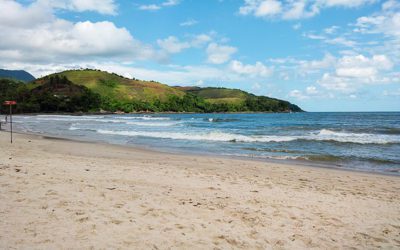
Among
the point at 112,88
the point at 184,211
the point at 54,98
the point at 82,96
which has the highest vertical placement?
the point at 112,88

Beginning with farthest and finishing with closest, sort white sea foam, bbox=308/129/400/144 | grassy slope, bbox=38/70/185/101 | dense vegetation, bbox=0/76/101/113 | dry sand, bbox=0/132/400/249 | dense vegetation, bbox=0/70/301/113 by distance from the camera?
grassy slope, bbox=38/70/185/101 < dense vegetation, bbox=0/70/301/113 < dense vegetation, bbox=0/76/101/113 < white sea foam, bbox=308/129/400/144 < dry sand, bbox=0/132/400/249

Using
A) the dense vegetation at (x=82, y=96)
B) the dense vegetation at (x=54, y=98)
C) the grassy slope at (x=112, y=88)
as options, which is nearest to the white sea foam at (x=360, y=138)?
the dense vegetation at (x=54, y=98)

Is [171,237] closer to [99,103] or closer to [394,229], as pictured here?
[394,229]

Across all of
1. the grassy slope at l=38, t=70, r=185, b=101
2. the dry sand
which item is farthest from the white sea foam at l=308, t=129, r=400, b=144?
the grassy slope at l=38, t=70, r=185, b=101

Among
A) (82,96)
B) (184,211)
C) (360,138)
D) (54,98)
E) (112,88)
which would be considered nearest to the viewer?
(184,211)

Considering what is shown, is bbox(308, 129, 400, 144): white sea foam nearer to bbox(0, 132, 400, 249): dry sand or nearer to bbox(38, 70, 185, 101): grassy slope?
bbox(0, 132, 400, 249): dry sand

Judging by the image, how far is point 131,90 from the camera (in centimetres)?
19212

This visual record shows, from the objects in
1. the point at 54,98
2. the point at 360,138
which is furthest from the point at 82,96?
the point at 360,138

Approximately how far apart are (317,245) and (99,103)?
517ft

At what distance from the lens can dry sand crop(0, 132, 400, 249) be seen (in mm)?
5344

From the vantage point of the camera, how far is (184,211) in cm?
681

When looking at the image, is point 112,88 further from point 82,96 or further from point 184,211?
point 184,211

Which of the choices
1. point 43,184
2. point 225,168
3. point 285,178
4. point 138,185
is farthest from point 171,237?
point 225,168

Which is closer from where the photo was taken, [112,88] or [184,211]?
[184,211]
